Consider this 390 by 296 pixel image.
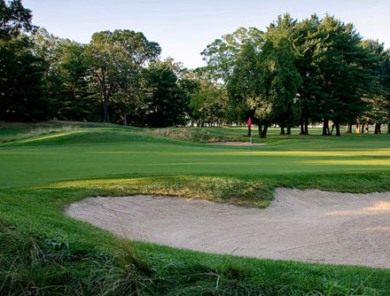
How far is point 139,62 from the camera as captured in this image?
3671 inches

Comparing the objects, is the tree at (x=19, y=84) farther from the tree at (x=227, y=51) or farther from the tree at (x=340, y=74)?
the tree at (x=340, y=74)

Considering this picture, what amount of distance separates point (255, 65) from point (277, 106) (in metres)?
5.84

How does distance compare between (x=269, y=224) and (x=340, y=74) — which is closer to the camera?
(x=269, y=224)

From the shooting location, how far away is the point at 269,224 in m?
9.04

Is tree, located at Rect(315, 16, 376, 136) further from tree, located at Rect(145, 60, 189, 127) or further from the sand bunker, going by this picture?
the sand bunker

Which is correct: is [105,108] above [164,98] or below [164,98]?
below

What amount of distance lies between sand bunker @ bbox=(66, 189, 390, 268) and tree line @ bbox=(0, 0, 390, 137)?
29.0 metres

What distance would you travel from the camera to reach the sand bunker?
7.21 meters

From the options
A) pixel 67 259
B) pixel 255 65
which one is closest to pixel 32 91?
pixel 255 65

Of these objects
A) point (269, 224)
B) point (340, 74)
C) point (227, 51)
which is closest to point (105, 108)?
point (227, 51)

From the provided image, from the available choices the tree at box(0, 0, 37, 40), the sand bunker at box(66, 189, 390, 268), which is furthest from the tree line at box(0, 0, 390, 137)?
the sand bunker at box(66, 189, 390, 268)

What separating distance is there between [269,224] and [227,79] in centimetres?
4161

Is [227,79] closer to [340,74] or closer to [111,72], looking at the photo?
[340,74]

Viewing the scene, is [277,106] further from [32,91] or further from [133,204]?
[133,204]
